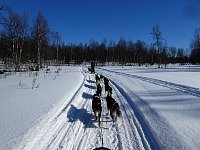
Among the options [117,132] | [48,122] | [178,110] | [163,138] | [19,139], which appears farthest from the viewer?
[178,110]

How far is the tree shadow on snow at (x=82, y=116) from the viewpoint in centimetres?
764

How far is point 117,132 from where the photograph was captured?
6719 millimetres

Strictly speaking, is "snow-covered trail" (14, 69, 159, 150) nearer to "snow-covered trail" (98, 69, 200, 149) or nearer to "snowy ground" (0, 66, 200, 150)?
"snowy ground" (0, 66, 200, 150)

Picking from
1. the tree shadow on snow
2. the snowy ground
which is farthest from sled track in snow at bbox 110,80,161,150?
the tree shadow on snow

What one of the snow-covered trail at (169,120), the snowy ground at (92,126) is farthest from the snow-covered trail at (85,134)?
the snow-covered trail at (169,120)

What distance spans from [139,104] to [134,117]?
209 centimetres

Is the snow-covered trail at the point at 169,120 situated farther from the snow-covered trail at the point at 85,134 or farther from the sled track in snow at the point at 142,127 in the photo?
the snow-covered trail at the point at 85,134

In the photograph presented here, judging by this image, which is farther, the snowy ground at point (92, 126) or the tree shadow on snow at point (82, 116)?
the tree shadow on snow at point (82, 116)

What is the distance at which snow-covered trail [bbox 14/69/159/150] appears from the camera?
5672mm

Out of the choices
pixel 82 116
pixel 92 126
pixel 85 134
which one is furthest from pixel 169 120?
pixel 82 116

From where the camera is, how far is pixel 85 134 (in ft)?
21.5

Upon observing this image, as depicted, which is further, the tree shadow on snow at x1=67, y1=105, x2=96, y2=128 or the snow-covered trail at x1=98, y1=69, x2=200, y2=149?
the tree shadow on snow at x1=67, y1=105, x2=96, y2=128

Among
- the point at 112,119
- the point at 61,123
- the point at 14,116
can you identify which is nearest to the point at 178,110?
the point at 112,119

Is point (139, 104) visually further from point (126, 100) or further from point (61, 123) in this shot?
point (61, 123)
